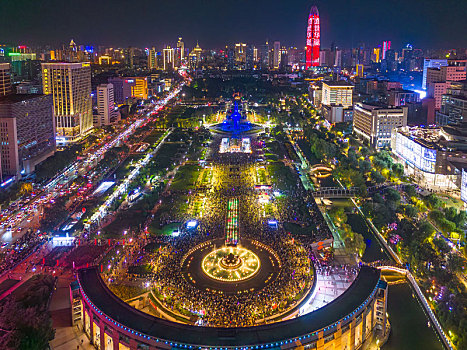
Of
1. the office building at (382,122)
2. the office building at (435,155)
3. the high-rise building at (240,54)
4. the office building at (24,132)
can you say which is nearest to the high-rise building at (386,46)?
the high-rise building at (240,54)

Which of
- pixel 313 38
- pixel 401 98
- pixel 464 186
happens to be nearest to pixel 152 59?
pixel 313 38

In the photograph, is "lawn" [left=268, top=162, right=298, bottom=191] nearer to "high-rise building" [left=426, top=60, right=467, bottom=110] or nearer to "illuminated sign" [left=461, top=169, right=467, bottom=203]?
"illuminated sign" [left=461, top=169, right=467, bottom=203]

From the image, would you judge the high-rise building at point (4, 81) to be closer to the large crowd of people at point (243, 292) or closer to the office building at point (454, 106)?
the large crowd of people at point (243, 292)

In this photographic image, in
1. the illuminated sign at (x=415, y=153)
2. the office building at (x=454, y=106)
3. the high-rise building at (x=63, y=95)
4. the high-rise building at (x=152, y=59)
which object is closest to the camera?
the illuminated sign at (x=415, y=153)

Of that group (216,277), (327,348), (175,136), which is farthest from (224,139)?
(327,348)

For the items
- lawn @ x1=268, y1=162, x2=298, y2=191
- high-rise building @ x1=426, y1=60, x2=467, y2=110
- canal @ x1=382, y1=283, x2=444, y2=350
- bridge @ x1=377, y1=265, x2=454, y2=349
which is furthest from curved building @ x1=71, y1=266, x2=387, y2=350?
high-rise building @ x1=426, y1=60, x2=467, y2=110

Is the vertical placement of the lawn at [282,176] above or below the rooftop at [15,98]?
below

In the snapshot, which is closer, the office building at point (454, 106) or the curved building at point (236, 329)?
the curved building at point (236, 329)
